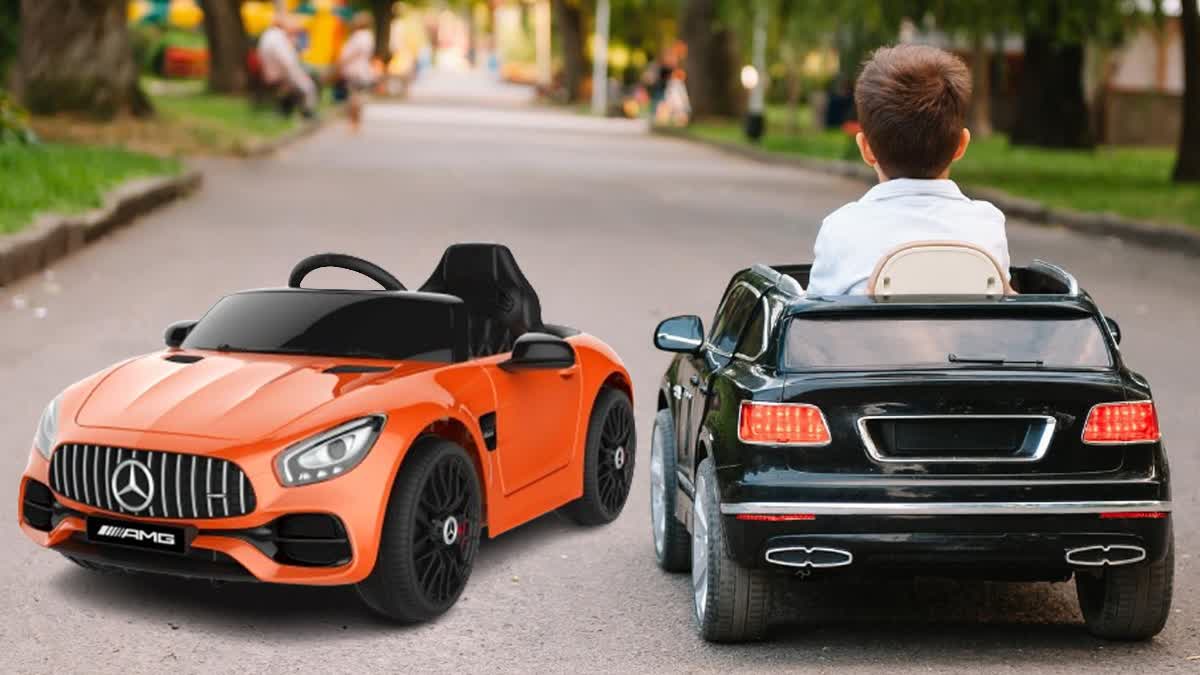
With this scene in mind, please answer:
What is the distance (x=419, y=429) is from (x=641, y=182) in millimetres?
22459

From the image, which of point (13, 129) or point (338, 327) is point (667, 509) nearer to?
point (338, 327)

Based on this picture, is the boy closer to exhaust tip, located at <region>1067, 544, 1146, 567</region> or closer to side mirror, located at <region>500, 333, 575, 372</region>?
exhaust tip, located at <region>1067, 544, 1146, 567</region>

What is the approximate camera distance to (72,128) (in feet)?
89.8

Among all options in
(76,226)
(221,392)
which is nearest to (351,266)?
(221,392)

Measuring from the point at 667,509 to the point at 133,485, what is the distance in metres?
1.76

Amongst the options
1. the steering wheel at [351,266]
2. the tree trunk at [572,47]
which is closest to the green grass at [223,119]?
the steering wheel at [351,266]

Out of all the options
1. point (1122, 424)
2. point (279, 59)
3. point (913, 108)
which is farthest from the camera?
point (279, 59)

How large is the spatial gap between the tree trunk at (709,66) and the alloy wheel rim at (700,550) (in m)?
49.4

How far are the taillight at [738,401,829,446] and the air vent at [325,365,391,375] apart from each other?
146cm

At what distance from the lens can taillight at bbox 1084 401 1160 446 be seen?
Answer: 5.43 metres

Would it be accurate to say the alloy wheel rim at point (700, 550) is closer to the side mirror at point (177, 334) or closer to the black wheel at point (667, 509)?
the black wheel at point (667, 509)

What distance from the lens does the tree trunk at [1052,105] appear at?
40.8 metres

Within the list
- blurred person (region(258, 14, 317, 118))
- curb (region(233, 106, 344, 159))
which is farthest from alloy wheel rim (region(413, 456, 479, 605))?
blurred person (region(258, 14, 317, 118))

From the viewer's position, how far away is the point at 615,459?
7.75 meters
